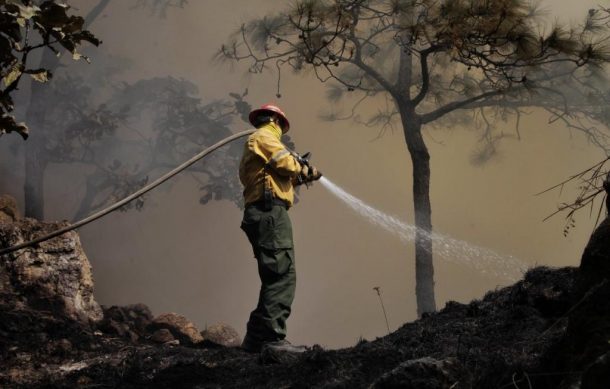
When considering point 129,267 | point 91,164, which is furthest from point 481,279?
point 91,164

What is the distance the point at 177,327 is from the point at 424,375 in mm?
3740

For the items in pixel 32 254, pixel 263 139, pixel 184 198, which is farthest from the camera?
pixel 184 198

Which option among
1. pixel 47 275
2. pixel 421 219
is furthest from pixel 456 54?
pixel 47 275

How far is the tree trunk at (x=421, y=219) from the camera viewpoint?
6.66 m

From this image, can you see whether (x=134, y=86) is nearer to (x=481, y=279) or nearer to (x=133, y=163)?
(x=133, y=163)

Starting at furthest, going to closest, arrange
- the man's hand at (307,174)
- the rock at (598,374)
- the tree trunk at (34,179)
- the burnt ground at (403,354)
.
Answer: the tree trunk at (34,179), the man's hand at (307,174), the burnt ground at (403,354), the rock at (598,374)

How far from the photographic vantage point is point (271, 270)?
428cm

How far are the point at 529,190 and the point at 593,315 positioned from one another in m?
9.04

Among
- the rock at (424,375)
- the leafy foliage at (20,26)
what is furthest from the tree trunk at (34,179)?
the rock at (424,375)

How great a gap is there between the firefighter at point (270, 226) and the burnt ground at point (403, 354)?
0.87ft

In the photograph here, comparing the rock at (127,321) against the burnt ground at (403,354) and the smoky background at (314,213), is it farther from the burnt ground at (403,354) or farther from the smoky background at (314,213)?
the smoky background at (314,213)

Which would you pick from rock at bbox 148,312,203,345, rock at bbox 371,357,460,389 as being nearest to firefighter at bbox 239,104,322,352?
rock at bbox 148,312,203,345

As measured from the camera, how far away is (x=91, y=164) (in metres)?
9.38

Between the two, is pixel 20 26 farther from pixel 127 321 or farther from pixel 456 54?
pixel 456 54
